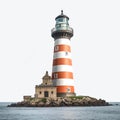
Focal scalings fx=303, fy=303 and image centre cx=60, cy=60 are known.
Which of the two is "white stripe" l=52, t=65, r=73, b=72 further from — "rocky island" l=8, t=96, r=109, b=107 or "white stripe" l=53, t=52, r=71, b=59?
"rocky island" l=8, t=96, r=109, b=107

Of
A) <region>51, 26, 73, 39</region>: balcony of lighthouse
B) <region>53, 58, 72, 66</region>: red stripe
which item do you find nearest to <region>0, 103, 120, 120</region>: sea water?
<region>53, 58, 72, 66</region>: red stripe

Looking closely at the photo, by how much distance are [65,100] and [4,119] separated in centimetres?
2050

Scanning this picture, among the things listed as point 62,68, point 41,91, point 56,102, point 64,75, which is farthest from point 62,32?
point 56,102

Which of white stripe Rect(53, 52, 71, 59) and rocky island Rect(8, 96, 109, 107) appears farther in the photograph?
white stripe Rect(53, 52, 71, 59)

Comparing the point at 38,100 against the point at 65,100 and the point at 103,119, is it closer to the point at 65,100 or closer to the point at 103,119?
the point at 65,100

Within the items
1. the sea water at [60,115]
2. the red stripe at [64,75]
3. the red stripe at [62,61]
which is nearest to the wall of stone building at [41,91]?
the red stripe at [64,75]

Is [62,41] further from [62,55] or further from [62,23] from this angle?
[62,23]

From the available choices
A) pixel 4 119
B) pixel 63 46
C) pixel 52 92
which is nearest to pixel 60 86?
pixel 52 92

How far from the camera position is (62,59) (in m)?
55.7

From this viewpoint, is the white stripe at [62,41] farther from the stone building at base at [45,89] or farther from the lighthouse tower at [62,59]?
the stone building at base at [45,89]

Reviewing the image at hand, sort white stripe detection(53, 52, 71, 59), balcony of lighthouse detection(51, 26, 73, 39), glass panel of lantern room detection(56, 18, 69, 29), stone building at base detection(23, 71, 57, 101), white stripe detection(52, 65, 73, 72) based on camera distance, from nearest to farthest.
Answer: white stripe detection(52, 65, 73, 72)
white stripe detection(53, 52, 71, 59)
stone building at base detection(23, 71, 57, 101)
balcony of lighthouse detection(51, 26, 73, 39)
glass panel of lantern room detection(56, 18, 69, 29)

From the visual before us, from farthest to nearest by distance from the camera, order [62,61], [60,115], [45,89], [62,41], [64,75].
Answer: [45,89]
[62,41]
[62,61]
[64,75]
[60,115]

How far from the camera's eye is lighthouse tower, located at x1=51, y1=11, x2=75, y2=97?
55344 millimetres

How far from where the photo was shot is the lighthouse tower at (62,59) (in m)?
55.3
